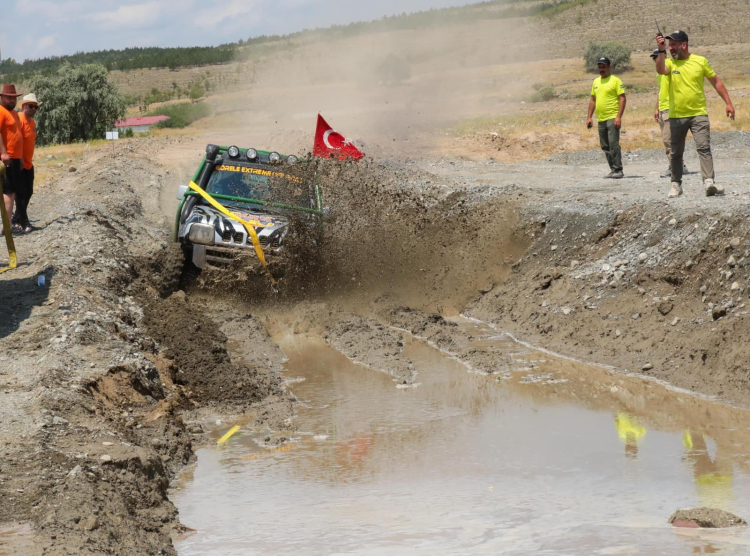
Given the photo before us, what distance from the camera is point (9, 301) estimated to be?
31.1 feet

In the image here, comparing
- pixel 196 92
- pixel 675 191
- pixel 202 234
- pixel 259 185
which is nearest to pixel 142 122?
pixel 196 92

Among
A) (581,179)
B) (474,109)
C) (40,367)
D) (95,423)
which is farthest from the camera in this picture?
(474,109)

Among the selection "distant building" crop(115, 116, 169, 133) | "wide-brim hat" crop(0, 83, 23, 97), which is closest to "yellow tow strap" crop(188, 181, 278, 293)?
"wide-brim hat" crop(0, 83, 23, 97)

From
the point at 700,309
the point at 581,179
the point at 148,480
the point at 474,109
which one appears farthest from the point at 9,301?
the point at 474,109

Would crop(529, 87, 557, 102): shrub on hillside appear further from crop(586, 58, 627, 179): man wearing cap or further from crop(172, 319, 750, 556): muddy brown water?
crop(172, 319, 750, 556): muddy brown water

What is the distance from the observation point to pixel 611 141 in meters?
15.5

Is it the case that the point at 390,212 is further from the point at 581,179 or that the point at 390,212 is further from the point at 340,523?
the point at 340,523

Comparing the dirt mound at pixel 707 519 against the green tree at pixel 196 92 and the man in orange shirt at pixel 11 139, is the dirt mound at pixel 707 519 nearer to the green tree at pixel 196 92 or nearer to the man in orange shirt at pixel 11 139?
the man in orange shirt at pixel 11 139

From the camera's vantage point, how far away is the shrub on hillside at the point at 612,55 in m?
66.6

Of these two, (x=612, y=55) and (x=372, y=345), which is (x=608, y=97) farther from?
(x=612, y=55)

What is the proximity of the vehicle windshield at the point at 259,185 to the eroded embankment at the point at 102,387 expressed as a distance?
1.29 meters

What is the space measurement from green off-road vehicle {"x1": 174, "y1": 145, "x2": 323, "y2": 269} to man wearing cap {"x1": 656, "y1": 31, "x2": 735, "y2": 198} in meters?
4.83

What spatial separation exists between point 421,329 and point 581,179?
23.9 ft

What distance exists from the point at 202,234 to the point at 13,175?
148 inches
